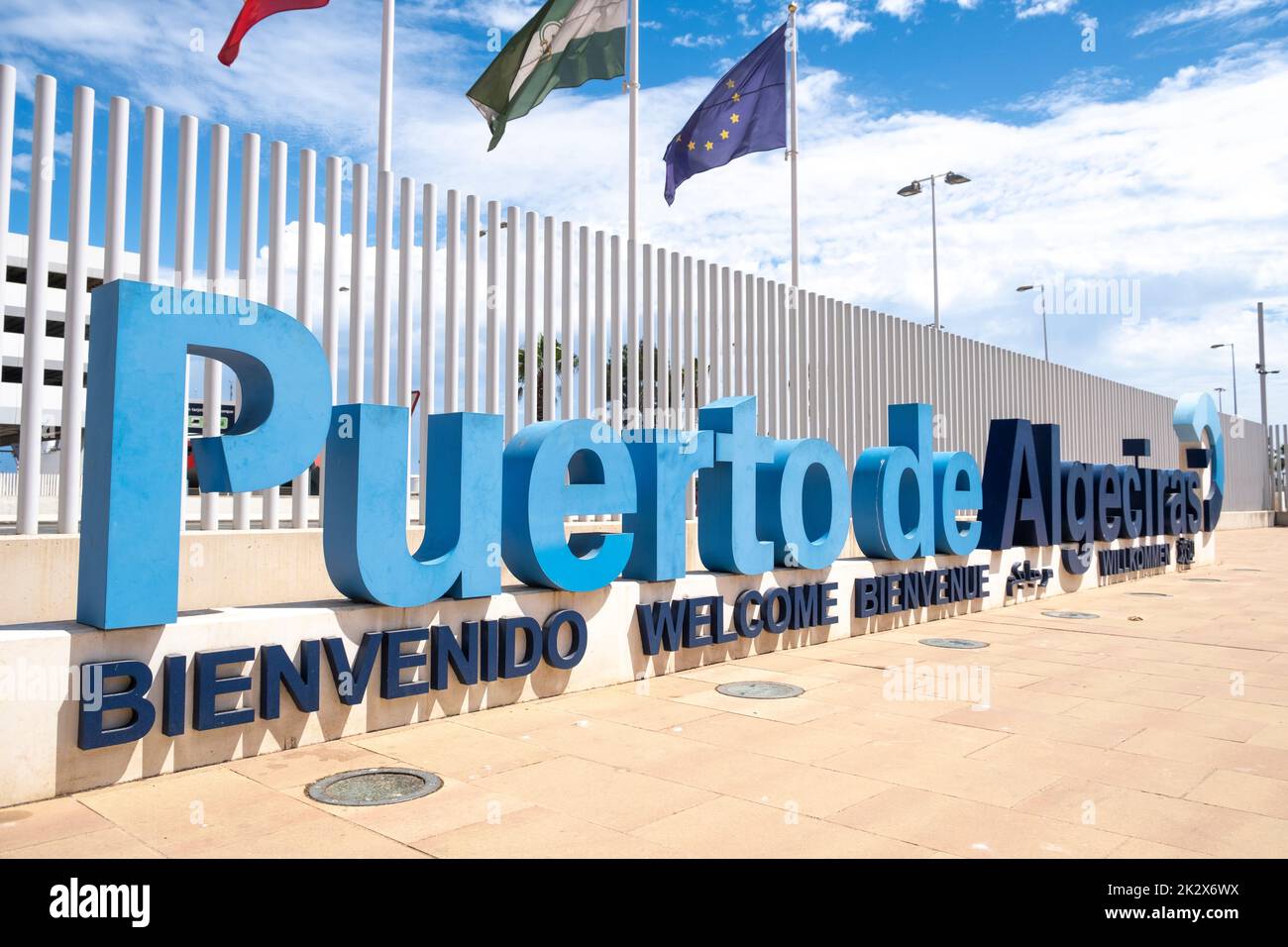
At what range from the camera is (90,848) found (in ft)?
13.7

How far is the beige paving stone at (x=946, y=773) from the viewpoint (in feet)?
16.7

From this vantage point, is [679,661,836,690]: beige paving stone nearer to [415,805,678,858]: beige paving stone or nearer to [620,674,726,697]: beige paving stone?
[620,674,726,697]: beige paving stone

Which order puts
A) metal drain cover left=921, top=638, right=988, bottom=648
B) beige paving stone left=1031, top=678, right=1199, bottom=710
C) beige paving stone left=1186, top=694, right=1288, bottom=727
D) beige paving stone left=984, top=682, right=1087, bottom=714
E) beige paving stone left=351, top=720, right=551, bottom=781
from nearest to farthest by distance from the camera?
beige paving stone left=351, top=720, right=551, bottom=781, beige paving stone left=1186, top=694, right=1288, bottom=727, beige paving stone left=984, top=682, right=1087, bottom=714, beige paving stone left=1031, top=678, right=1199, bottom=710, metal drain cover left=921, top=638, right=988, bottom=648

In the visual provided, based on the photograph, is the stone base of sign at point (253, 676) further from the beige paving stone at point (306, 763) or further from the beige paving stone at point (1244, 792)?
the beige paving stone at point (1244, 792)

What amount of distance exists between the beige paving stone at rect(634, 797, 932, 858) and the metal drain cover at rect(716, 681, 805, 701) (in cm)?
272

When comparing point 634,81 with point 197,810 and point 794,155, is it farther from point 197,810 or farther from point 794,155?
point 197,810

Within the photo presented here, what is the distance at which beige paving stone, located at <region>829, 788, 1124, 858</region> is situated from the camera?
4242mm

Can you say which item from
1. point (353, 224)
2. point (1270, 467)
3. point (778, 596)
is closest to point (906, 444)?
point (778, 596)

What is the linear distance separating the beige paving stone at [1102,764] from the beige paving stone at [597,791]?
6.75ft

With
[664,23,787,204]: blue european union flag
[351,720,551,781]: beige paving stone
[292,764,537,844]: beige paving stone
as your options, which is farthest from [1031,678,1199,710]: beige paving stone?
[664,23,787,204]: blue european union flag

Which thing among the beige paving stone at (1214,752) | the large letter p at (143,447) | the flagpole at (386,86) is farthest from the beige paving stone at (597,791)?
the flagpole at (386,86)

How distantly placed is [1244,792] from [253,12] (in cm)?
1259
